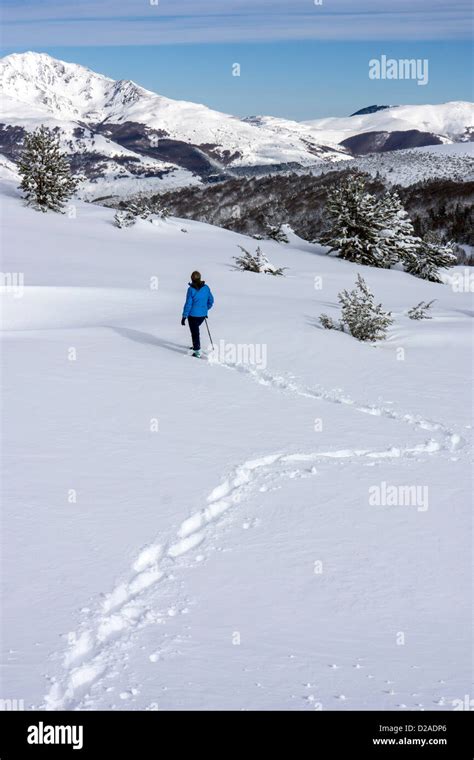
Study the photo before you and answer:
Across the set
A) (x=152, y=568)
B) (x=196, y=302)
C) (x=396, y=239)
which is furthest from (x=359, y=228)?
(x=152, y=568)

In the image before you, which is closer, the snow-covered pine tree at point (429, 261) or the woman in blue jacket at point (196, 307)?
the woman in blue jacket at point (196, 307)

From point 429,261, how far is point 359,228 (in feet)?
8.60

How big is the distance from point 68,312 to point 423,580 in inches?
423

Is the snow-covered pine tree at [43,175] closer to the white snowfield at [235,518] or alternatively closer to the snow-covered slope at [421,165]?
the white snowfield at [235,518]

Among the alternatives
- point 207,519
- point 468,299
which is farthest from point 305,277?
point 207,519

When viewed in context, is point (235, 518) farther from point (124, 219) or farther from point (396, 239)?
point (396, 239)

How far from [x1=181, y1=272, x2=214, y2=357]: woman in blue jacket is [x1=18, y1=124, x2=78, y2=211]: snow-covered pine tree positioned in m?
13.7

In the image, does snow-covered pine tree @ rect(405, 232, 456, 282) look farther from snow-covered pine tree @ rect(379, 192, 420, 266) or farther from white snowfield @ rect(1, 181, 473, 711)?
white snowfield @ rect(1, 181, 473, 711)

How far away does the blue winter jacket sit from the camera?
11.6 m

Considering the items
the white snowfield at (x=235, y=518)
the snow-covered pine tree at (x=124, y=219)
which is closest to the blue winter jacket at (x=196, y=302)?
the white snowfield at (x=235, y=518)

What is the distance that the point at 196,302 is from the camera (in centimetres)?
1166

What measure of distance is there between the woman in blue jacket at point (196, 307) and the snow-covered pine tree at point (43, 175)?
13.7m

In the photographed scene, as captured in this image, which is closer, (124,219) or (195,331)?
(195,331)

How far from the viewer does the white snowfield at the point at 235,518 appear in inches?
152
